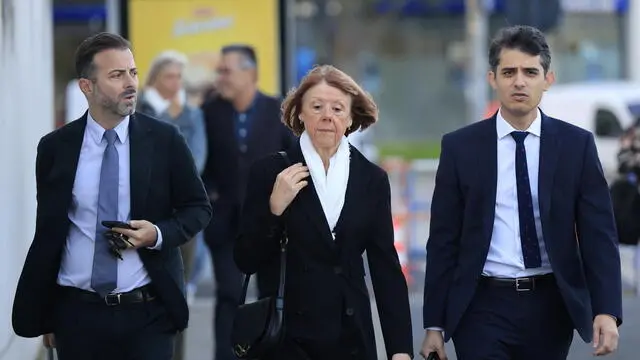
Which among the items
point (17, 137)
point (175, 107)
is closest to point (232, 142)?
point (175, 107)

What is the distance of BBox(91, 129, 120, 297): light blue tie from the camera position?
484cm

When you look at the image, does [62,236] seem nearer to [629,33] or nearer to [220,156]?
[220,156]

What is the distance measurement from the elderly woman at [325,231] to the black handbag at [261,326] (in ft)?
0.23

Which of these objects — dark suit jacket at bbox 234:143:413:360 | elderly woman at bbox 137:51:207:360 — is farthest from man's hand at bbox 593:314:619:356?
elderly woman at bbox 137:51:207:360

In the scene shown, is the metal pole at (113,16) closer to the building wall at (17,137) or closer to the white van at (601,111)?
the building wall at (17,137)

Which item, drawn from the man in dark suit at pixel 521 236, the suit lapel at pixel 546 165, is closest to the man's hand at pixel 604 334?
the man in dark suit at pixel 521 236

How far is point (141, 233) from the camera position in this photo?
15.8ft

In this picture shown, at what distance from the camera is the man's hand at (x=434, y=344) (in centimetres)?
488

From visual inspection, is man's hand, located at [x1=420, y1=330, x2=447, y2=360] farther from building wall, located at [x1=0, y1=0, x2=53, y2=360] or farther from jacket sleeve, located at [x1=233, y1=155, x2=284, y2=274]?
building wall, located at [x1=0, y1=0, x2=53, y2=360]

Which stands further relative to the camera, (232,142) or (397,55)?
(397,55)

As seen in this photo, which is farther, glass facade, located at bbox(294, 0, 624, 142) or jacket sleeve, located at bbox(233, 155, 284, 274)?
glass facade, located at bbox(294, 0, 624, 142)

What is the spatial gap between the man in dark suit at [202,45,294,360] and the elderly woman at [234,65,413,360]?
3204 millimetres

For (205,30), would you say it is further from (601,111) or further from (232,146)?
(601,111)

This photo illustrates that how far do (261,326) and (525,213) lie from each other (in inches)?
41.3
